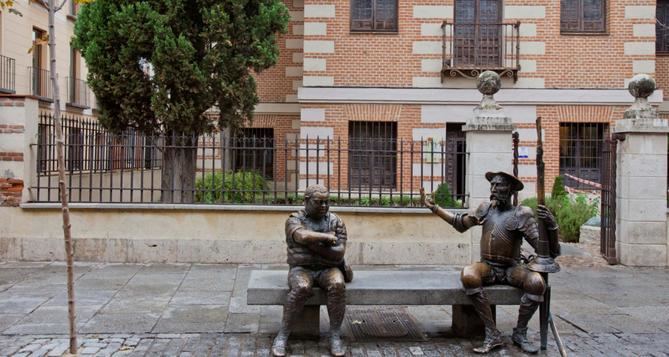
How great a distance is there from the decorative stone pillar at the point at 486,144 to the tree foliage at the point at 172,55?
4.08m

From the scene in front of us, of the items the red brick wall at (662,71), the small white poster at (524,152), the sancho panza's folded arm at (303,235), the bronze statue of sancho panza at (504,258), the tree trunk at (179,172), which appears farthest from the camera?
the red brick wall at (662,71)

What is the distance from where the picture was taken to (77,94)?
80.4 feet

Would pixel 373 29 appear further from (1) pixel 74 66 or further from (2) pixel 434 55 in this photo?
(1) pixel 74 66

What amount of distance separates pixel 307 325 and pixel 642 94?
7024 millimetres

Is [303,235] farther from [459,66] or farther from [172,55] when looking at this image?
[459,66]

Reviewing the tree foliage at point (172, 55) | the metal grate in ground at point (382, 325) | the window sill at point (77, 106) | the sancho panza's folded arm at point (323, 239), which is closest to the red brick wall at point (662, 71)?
the tree foliage at point (172, 55)

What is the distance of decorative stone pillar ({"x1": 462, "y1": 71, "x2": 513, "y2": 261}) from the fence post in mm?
6708

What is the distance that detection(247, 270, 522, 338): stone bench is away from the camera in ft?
18.4

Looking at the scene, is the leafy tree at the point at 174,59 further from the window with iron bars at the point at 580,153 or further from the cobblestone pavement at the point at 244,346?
the window with iron bars at the point at 580,153

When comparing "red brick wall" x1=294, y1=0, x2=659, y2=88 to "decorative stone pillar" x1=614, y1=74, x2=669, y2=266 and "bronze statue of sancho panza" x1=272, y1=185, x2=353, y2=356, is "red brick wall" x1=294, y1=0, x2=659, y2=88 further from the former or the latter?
"bronze statue of sancho panza" x1=272, y1=185, x2=353, y2=356

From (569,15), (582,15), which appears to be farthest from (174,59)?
(582,15)

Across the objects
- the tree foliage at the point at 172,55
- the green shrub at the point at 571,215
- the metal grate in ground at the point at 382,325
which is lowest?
the metal grate in ground at the point at 382,325

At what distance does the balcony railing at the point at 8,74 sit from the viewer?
755 inches

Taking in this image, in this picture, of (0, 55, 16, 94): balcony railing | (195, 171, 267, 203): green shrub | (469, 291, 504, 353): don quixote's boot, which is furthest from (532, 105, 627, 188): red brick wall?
(0, 55, 16, 94): balcony railing
